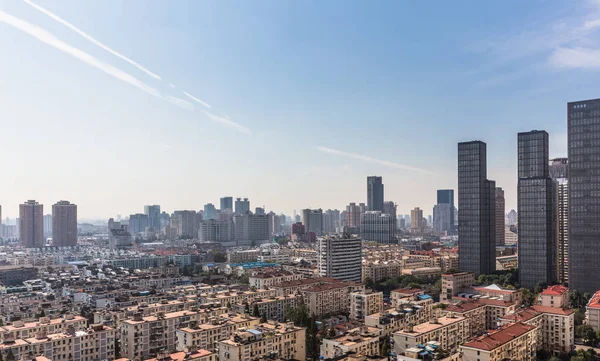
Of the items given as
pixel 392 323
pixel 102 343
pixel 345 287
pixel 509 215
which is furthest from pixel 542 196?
pixel 509 215

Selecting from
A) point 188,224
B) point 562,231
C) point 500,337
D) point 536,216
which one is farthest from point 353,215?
point 500,337

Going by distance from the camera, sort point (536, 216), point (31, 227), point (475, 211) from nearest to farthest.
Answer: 1. point (536, 216)
2. point (475, 211)
3. point (31, 227)

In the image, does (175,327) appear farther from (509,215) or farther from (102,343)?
(509,215)

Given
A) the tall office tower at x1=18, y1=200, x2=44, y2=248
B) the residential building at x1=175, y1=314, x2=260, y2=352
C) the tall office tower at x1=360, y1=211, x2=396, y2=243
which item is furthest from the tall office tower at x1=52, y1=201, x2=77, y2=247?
the residential building at x1=175, y1=314, x2=260, y2=352

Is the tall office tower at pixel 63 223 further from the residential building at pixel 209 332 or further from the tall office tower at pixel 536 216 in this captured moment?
the tall office tower at pixel 536 216

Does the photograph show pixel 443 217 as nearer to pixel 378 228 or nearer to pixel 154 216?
pixel 378 228
